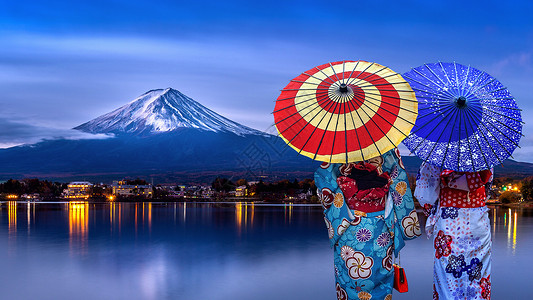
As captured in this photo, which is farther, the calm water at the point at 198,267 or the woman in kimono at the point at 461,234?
the calm water at the point at 198,267

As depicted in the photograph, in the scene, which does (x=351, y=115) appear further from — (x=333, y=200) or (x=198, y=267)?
(x=198, y=267)

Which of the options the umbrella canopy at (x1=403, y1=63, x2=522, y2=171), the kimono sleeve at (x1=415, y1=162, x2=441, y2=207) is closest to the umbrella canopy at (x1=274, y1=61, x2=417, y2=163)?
the umbrella canopy at (x1=403, y1=63, x2=522, y2=171)

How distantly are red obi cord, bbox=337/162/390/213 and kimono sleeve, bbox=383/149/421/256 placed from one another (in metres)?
0.09

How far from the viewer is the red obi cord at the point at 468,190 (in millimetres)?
5160

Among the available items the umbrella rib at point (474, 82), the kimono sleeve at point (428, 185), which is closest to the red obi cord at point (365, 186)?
the kimono sleeve at point (428, 185)

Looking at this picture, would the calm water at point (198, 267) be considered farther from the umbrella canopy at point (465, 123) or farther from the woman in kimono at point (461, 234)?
the umbrella canopy at point (465, 123)

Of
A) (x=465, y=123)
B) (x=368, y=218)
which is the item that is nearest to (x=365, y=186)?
(x=368, y=218)

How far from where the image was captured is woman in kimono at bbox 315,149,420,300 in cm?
495

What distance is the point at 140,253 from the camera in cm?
1148

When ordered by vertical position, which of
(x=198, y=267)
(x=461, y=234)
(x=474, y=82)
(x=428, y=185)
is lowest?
(x=198, y=267)

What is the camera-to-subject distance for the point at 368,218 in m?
4.96

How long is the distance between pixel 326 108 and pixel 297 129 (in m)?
0.29

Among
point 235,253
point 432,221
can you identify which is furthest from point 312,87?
point 235,253

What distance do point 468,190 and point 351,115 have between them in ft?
4.52
